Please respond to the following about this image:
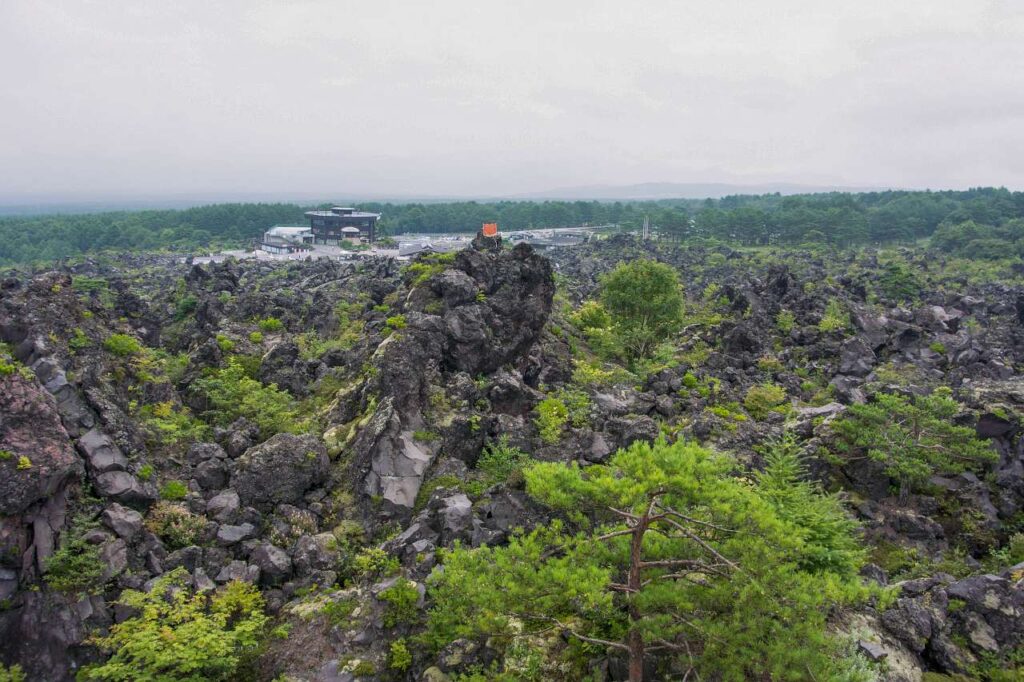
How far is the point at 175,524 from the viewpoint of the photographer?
15.6 metres

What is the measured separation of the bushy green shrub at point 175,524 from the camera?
50.2ft

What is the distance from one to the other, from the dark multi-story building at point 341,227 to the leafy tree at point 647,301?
7602 centimetres

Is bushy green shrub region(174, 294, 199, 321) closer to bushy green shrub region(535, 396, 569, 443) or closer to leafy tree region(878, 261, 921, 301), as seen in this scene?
bushy green shrub region(535, 396, 569, 443)

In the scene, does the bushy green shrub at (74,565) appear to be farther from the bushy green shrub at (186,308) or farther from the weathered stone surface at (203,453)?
the bushy green shrub at (186,308)

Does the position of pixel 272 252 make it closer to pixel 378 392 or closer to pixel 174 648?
pixel 378 392

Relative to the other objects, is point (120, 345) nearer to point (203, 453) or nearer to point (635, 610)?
point (203, 453)

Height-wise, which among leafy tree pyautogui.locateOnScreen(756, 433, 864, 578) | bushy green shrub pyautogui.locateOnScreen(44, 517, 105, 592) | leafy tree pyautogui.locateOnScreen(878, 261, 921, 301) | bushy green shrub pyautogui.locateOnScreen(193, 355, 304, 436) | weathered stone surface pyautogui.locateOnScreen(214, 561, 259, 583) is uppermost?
leafy tree pyautogui.locateOnScreen(878, 261, 921, 301)

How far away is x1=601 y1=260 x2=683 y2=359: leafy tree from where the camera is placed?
130 feet

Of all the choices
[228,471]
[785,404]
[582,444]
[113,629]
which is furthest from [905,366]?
[113,629]

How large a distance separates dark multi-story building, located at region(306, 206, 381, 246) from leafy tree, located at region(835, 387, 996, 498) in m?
97.8

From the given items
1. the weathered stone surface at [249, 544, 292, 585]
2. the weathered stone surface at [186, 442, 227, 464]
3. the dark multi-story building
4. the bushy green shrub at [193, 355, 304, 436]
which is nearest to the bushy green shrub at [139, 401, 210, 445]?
the weathered stone surface at [186, 442, 227, 464]

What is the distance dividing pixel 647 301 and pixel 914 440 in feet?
72.6

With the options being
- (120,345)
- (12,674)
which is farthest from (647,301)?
(12,674)

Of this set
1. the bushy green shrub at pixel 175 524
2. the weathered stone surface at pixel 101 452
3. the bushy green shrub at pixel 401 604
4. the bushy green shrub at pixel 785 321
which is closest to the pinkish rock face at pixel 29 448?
the weathered stone surface at pixel 101 452
